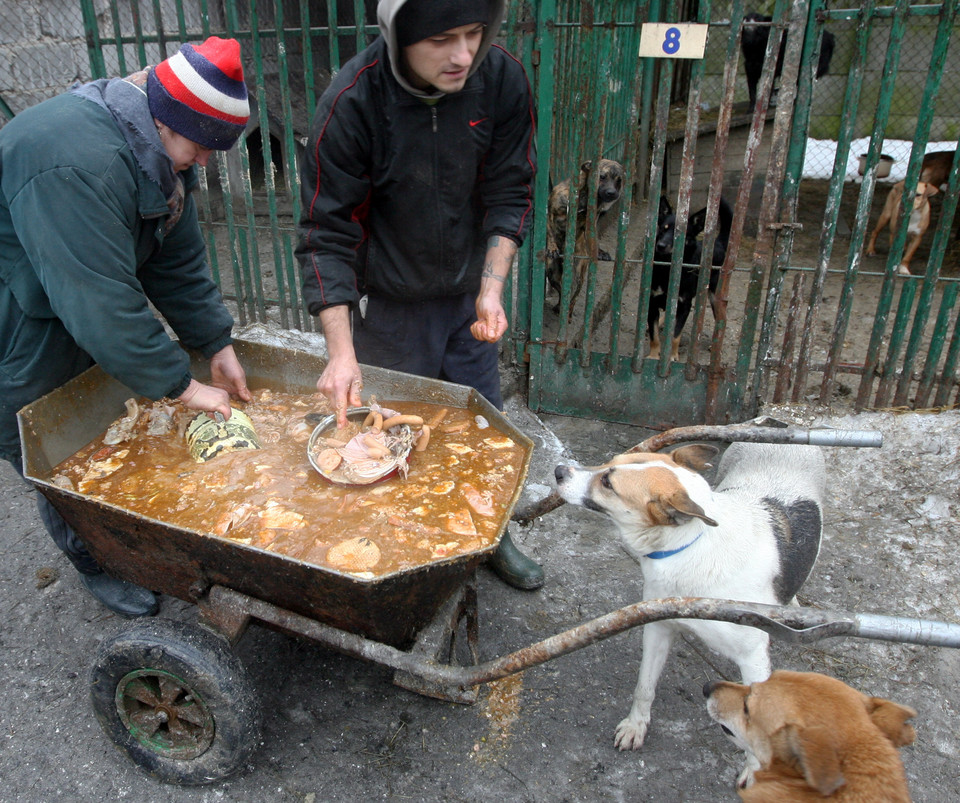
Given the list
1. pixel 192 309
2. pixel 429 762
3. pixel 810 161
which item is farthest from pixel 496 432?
pixel 810 161

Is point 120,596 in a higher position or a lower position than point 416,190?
lower

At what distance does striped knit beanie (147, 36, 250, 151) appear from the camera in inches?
102

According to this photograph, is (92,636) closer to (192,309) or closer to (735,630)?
(192,309)

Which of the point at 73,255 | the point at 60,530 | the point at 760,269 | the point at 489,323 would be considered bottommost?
the point at 60,530

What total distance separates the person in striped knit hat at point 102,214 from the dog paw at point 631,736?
217 centimetres

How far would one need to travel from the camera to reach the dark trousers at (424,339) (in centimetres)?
355

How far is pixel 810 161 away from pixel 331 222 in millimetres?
11140

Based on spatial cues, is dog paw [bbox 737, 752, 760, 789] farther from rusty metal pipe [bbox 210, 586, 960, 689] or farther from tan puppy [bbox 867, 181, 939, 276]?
tan puppy [bbox 867, 181, 939, 276]

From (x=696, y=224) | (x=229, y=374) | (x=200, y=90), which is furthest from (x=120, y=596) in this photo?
(x=696, y=224)

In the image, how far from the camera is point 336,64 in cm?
496

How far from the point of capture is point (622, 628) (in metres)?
2.17

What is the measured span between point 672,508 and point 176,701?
198 centimetres

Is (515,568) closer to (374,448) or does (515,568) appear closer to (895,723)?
(374,448)

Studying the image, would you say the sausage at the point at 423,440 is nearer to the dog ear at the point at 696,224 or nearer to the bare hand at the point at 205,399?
the bare hand at the point at 205,399
